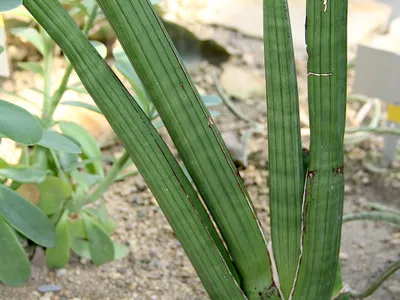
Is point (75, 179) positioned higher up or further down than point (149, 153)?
higher up

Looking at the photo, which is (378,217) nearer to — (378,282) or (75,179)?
(378,282)

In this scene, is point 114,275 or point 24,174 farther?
point 114,275

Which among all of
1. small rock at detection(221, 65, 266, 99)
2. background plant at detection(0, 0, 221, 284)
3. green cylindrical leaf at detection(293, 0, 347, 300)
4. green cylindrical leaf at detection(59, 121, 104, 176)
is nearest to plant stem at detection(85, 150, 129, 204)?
background plant at detection(0, 0, 221, 284)

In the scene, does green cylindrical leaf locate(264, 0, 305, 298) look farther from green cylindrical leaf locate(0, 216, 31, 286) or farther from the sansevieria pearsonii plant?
green cylindrical leaf locate(0, 216, 31, 286)

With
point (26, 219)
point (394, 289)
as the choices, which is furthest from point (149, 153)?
point (394, 289)

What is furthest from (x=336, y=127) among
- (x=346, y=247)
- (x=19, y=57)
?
(x=19, y=57)

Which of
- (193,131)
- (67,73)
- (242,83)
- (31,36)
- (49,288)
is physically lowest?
(49,288)
